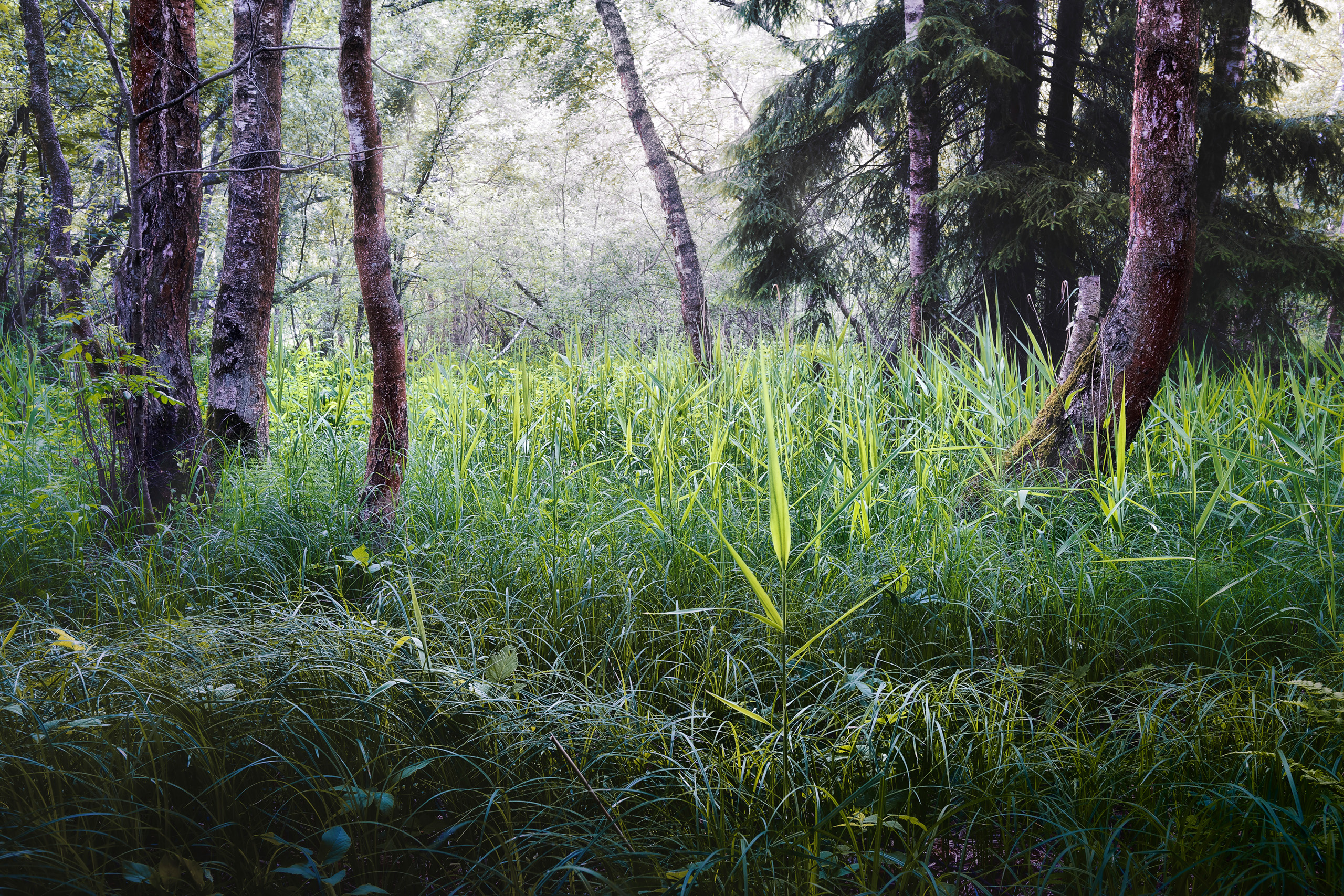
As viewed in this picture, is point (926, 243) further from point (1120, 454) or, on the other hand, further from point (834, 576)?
point (834, 576)

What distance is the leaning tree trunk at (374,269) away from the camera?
2797mm

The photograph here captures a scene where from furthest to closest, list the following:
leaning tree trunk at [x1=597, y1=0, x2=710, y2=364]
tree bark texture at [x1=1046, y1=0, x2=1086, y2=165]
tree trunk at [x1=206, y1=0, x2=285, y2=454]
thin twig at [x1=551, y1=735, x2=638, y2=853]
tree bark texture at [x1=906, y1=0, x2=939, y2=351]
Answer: leaning tree trunk at [x1=597, y1=0, x2=710, y2=364]
tree bark texture at [x1=1046, y1=0, x2=1086, y2=165]
tree bark texture at [x1=906, y1=0, x2=939, y2=351]
tree trunk at [x1=206, y1=0, x2=285, y2=454]
thin twig at [x1=551, y1=735, x2=638, y2=853]

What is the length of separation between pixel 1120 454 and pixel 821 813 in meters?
1.71

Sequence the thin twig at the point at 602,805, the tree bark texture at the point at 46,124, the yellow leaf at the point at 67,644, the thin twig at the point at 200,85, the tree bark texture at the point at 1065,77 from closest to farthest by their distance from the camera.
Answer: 1. the thin twig at the point at 602,805
2. the yellow leaf at the point at 67,644
3. the thin twig at the point at 200,85
4. the tree bark texture at the point at 46,124
5. the tree bark texture at the point at 1065,77

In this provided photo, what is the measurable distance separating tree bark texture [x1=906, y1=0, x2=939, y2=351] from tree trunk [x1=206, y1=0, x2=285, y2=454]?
4.73m

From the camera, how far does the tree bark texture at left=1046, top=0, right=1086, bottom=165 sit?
6.82 m

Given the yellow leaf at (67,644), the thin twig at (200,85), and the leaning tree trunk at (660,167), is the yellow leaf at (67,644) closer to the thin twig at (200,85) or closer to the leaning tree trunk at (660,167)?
the thin twig at (200,85)

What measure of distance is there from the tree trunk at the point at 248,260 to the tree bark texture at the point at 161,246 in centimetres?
36

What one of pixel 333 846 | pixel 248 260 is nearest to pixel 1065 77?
pixel 248 260

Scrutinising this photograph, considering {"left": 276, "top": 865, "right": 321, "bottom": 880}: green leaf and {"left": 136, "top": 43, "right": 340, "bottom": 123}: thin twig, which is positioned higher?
{"left": 136, "top": 43, "right": 340, "bottom": 123}: thin twig

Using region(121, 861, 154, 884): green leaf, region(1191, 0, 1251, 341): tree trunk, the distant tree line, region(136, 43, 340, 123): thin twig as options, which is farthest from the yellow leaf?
region(1191, 0, 1251, 341): tree trunk

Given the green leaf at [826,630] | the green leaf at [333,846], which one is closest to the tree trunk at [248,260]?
the green leaf at [333,846]

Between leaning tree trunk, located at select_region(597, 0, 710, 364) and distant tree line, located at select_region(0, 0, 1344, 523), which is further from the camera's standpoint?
leaning tree trunk, located at select_region(597, 0, 710, 364)

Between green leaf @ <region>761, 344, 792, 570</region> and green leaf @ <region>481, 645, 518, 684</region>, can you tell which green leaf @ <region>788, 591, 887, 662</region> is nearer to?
green leaf @ <region>761, 344, 792, 570</region>
